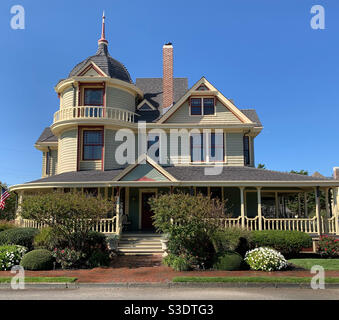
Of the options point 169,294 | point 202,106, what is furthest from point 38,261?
point 202,106

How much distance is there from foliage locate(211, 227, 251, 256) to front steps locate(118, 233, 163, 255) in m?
3.89

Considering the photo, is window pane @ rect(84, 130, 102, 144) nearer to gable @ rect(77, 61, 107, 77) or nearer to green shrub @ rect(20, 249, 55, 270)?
gable @ rect(77, 61, 107, 77)

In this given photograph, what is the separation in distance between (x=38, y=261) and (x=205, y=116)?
14.1m

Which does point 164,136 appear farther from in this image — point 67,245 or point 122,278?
point 122,278

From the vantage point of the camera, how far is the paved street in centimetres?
873

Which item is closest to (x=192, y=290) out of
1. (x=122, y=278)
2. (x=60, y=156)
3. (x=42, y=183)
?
(x=122, y=278)

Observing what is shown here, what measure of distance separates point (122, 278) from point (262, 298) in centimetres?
494

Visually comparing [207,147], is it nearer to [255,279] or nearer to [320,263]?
[320,263]

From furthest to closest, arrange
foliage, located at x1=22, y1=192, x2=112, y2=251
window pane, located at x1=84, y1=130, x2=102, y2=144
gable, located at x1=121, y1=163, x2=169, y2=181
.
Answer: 1. window pane, located at x1=84, y1=130, x2=102, y2=144
2. gable, located at x1=121, y1=163, x2=169, y2=181
3. foliage, located at x1=22, y1=192, x2=112, y2=251

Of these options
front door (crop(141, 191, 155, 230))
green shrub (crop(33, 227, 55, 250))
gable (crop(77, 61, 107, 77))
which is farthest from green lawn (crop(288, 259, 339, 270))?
gable (crop(77, 61, 107, 77))

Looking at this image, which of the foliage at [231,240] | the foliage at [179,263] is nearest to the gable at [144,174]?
the foliage at [231,240]

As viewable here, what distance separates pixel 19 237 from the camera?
15609mm
